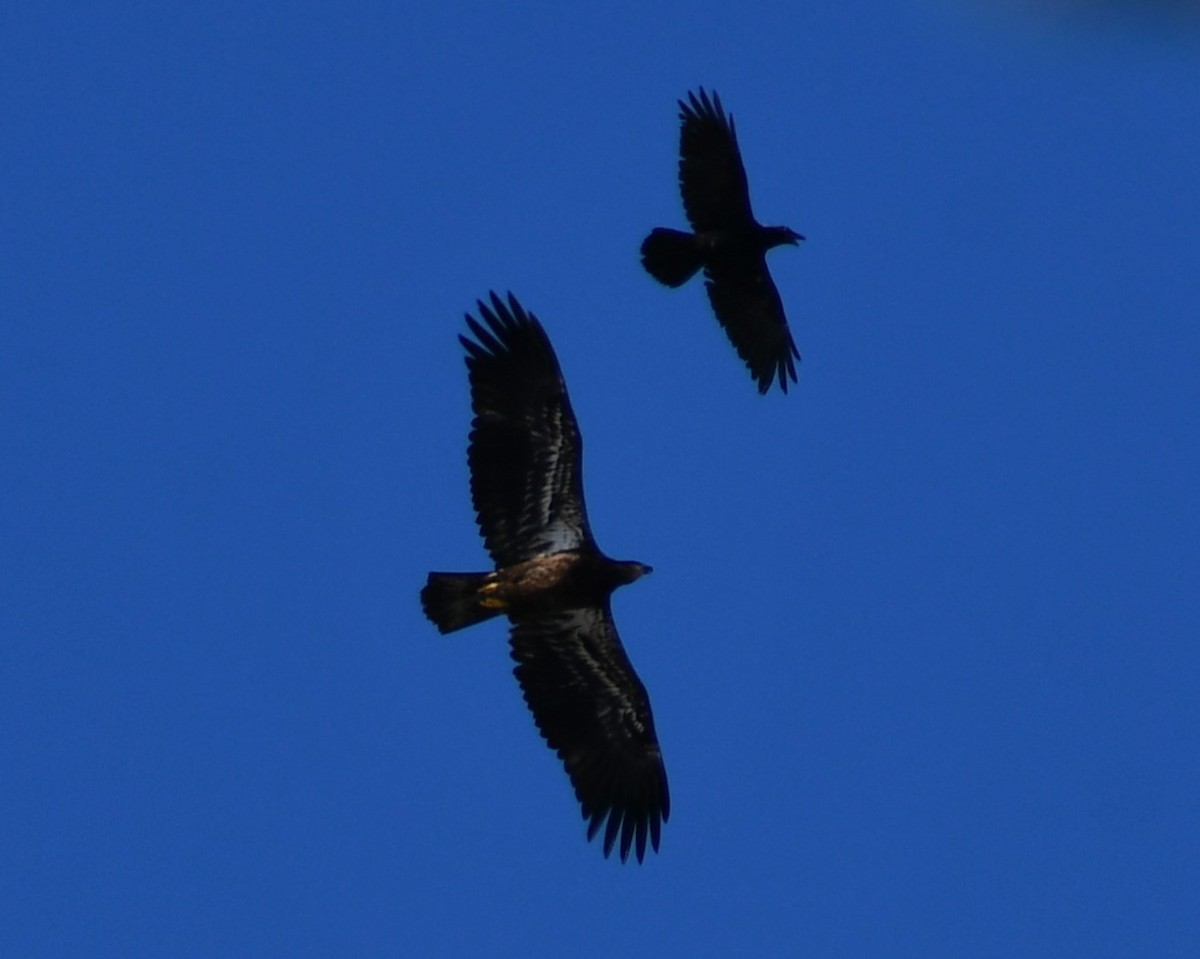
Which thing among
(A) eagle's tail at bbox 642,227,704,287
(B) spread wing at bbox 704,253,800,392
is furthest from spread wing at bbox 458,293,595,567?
(B) spread wing at bbox 704,253,800,392

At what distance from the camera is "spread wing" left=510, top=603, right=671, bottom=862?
18.6m

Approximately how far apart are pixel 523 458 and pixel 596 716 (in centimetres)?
198

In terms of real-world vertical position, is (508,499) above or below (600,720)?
above

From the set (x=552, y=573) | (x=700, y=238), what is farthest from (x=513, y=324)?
(x=700, y=238)

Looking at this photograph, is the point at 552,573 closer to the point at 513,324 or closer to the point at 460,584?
the point at 460,584

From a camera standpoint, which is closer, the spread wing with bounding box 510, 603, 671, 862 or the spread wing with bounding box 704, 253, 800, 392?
the spread wing with bounding box 510, 603, 671, 862

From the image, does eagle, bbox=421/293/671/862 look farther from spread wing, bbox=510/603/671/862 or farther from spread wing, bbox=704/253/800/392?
spread wing, bbox=704/253/800/392

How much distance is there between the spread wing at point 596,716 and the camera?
18.6 meters

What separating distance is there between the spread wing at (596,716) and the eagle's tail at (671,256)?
12.6 feet

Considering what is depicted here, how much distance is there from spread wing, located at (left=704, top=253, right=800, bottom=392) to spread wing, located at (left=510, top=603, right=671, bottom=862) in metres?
4.40

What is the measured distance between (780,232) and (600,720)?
18.0 feet

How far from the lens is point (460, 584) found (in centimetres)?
1830

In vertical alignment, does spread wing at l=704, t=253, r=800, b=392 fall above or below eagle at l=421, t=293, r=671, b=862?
above

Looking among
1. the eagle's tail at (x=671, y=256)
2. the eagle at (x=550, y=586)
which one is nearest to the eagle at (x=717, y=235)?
the eagle's tail at (x=671, y=256)
